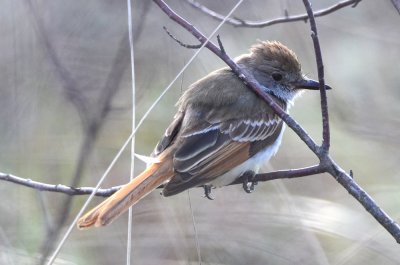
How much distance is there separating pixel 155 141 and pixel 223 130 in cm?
117

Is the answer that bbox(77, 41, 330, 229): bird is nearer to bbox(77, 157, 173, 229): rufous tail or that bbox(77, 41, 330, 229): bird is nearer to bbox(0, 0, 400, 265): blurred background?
bbox(77, 157, 173, 229): rufous tail

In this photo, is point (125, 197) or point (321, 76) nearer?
→ point (321, 76)

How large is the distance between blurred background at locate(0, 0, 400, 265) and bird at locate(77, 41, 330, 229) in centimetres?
36

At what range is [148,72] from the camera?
16.5 feet

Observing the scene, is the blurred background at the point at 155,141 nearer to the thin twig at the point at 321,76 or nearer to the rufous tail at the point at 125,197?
the rufous tail at the point at 125,197

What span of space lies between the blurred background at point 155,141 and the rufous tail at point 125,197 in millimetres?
551

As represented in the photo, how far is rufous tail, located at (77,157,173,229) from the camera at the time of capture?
3.06 metres

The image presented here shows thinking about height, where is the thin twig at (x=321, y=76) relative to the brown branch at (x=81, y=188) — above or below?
above

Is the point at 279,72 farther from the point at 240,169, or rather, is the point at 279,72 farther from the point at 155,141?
the point at 155,141

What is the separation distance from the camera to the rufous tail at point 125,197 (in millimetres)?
3061

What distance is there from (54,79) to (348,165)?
1862 mm

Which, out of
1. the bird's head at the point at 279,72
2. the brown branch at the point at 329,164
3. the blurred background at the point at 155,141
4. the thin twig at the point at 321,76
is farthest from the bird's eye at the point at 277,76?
the thin twig at the point at 321,76

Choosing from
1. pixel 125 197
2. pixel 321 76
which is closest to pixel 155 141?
pixel 125 197

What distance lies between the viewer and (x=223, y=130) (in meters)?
3.90
